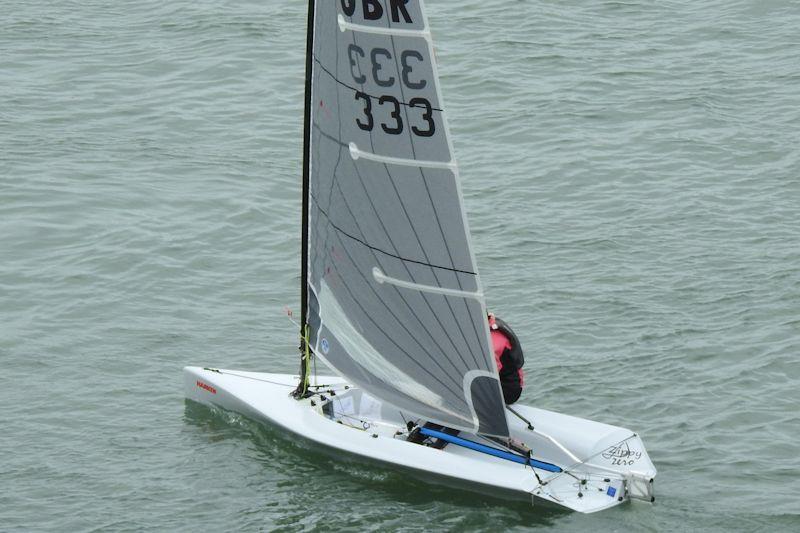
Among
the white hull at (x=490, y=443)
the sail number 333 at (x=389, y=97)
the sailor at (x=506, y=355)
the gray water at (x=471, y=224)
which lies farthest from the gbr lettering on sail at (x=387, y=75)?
the gray water at (x=471, y=224)

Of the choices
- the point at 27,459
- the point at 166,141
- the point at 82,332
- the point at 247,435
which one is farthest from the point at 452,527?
the point at 166,141

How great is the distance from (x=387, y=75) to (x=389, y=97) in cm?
21

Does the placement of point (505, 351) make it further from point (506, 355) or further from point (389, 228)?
point (389, 228)

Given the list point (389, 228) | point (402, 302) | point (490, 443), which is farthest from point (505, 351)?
point (389, 228)

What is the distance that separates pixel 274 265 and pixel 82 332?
2.96 metres

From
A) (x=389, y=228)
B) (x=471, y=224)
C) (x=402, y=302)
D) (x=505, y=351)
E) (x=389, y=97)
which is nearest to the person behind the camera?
(x=389, y=97)

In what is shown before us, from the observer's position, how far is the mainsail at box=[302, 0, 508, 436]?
41.3ft

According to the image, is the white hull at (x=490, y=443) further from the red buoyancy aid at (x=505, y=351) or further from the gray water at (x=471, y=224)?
the red buoyancy aid at (x=505, y=351)

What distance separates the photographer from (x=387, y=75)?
1266 cm

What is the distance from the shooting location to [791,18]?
91.0ft

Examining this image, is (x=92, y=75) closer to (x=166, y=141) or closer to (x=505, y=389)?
(x=166, y=141)

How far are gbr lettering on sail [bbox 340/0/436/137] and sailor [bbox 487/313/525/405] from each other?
237 cm

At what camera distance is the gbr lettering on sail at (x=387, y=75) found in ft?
40.3

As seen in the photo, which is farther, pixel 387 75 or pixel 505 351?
pixel 505 351
